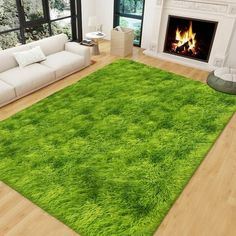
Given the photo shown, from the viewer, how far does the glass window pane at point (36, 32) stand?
5.78m

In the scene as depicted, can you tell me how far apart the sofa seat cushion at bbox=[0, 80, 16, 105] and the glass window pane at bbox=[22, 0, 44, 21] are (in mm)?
2064

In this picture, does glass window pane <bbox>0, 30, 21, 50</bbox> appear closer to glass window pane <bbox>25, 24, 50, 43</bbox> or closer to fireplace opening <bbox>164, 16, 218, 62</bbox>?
glass window pane <bbox>25, 24, 50, 43</bbox>

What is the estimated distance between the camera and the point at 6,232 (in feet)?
8.20

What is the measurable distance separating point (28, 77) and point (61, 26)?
2.57m

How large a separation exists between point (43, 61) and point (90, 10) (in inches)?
105

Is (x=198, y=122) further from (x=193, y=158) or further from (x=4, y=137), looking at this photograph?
(x=4, y=137)

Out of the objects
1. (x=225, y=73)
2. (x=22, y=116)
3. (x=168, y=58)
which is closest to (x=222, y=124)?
(x=225, y=73)

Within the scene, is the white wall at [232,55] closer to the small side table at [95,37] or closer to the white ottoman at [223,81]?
the white ottoman at [223,81]

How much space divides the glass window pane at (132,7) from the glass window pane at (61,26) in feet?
4.73

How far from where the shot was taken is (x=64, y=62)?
5137 millimetres

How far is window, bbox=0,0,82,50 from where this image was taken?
5.26m

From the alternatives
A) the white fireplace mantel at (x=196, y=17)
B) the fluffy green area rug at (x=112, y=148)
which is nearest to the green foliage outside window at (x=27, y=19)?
the fluffy green area rug at (x=112, y=148)

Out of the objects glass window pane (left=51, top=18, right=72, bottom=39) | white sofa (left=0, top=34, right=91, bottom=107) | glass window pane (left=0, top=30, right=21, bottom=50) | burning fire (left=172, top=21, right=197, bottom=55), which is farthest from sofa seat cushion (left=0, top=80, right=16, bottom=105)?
burning fire (left=172, top=21, right=197, bottom=55)

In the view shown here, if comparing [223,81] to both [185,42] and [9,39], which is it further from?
[9,39]
